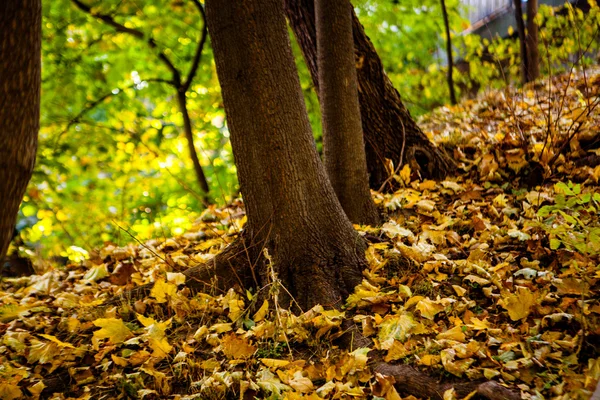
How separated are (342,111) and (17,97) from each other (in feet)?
7.90

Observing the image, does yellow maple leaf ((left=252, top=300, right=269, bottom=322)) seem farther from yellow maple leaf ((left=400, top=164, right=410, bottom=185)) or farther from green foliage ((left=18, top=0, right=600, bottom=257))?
green foliage ((left=18, top=0, right=600, bottom=257))

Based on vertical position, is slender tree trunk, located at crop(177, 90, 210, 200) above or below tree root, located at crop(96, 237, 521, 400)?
above

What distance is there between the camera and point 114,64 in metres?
6.57

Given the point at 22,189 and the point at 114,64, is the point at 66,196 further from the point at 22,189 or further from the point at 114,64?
the point at 22,189

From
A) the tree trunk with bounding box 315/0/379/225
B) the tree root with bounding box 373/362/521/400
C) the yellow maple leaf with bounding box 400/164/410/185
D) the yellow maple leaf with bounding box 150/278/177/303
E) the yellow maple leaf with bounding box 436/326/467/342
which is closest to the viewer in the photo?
the tree root with bounding box 373/362/521/400

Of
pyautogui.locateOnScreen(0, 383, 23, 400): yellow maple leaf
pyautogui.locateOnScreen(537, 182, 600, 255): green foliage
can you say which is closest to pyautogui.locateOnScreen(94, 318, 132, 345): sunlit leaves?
pyautogui.locateOnScreen(0, 383, 23, 400): yellow maple leaf

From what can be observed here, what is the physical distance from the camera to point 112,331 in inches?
97.2

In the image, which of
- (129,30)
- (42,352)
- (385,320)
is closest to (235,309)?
(385,320)

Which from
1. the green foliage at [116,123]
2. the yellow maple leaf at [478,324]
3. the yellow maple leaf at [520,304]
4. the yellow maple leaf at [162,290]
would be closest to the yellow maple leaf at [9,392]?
the yellow maple leaf at [162,290]

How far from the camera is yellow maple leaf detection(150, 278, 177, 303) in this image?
280cm

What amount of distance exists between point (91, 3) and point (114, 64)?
2.94 feet

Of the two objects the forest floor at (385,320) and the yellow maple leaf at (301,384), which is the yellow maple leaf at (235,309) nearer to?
the forest floor at (385,320)

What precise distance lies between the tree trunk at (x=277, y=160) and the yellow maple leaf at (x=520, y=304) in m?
0.90

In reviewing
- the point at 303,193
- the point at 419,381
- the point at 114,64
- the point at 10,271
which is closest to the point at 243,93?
the point at 303,193
